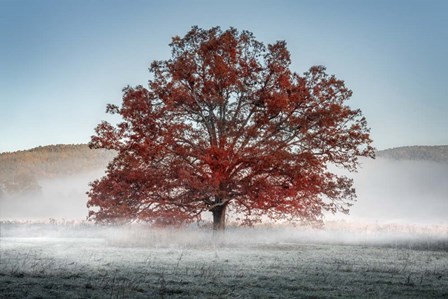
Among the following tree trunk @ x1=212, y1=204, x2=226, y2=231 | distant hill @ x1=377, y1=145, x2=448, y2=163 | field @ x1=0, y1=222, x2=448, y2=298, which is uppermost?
distant hill @ x1=377, y1=145, x2=448, y2=163

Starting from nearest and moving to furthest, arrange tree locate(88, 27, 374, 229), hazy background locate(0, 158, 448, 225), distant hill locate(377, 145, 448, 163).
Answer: tree locate(88, 27, 374, 229), hazy background locate(0, 158, 448, 225), distant hill locate(377, 145, 448, 163)

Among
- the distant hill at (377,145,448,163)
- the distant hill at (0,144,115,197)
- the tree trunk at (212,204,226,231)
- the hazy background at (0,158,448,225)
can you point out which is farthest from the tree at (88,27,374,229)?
the distant hill at (0,144,115,197)

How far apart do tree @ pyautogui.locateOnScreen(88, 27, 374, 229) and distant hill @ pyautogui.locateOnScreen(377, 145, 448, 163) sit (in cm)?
12117

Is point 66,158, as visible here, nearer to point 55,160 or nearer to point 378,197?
point 55,160

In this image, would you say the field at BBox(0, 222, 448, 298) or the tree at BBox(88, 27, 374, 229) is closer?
the field at BBox(0, 222, 448, 298)

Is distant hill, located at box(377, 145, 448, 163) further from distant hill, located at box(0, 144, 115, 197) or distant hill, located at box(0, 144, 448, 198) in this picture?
distant hill, located at box(0, 144, 115, 197)

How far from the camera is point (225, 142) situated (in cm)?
3006

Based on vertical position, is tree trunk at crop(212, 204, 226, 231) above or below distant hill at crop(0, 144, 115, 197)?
below

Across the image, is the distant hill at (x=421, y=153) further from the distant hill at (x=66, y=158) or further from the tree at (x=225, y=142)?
the tree at (x=225, y=142)

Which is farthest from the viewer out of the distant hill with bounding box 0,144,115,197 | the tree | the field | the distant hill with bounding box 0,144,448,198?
the distant hill with bounding box 0,144,115,197

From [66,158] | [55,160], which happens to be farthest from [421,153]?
[55,160]

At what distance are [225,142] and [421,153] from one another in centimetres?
12634

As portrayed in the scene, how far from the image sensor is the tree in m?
29.0

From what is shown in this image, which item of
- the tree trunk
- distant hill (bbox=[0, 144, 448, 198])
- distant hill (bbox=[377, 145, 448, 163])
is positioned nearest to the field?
the tree trunk
